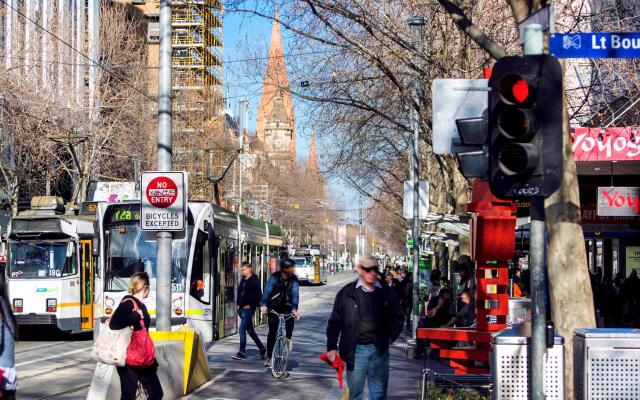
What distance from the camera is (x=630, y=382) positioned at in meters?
8.37

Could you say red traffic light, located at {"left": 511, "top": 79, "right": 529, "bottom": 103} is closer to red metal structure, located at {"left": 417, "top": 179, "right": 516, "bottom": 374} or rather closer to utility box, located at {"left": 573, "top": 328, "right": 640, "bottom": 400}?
utility box, located at {"left": 573, "top": 328, "right": 640, "bottom": 400}

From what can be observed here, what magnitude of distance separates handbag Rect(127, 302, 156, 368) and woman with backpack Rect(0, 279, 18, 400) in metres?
2.48

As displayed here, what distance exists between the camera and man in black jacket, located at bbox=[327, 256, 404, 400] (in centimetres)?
932

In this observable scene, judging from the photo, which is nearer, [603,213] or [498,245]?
[498,245]

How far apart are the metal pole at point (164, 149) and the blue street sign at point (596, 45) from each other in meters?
6.70

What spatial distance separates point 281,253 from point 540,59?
95.6 feet

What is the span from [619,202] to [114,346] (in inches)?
493

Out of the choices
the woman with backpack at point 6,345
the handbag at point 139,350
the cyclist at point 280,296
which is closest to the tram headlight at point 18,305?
the cyclist at point 280,296

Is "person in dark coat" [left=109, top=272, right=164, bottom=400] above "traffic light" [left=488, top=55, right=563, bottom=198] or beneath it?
beneath

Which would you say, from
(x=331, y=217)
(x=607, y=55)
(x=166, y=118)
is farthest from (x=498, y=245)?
(x=331, y=217)

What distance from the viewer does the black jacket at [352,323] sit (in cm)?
930

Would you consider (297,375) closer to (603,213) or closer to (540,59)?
(603,213)

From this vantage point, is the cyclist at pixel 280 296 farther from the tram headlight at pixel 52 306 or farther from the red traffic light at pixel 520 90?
the red traffic light at pixel 520 90

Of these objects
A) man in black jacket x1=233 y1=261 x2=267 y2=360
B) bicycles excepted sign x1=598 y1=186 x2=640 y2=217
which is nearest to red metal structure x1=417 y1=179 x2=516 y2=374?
man in black jacket x1=233 y1=261 x2=267 y2=360
